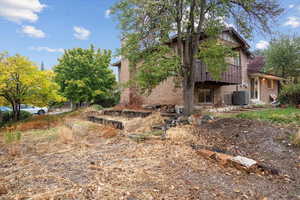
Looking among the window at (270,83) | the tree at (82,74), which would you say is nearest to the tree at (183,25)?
the tree at (82,74)

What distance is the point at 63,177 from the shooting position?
2.74m

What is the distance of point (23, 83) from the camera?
7.96m

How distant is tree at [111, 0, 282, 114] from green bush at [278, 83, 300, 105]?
3701mm

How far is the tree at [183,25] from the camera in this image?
6.43m

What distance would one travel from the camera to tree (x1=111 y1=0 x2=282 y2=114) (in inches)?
253

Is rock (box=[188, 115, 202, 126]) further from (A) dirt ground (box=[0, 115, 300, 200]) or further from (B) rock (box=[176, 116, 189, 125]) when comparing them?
(A) dirt ground (box=[0, 115, 300, 200])

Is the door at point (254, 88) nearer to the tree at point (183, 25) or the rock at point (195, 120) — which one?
the tree at point (183, 25)

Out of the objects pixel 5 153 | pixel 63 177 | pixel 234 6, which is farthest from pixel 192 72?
pixel 5 153

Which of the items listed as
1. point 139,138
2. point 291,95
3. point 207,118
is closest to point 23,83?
point 139,138

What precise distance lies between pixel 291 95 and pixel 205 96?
4485mm

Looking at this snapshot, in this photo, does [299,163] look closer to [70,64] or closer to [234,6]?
[234,6]

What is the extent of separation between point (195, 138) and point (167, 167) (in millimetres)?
2115

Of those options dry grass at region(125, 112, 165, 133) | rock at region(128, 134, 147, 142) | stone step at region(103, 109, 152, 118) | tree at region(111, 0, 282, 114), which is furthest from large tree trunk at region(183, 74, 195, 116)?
rock at region(128, 134, 147, 142)

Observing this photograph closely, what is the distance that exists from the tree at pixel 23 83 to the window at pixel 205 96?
343 inches
